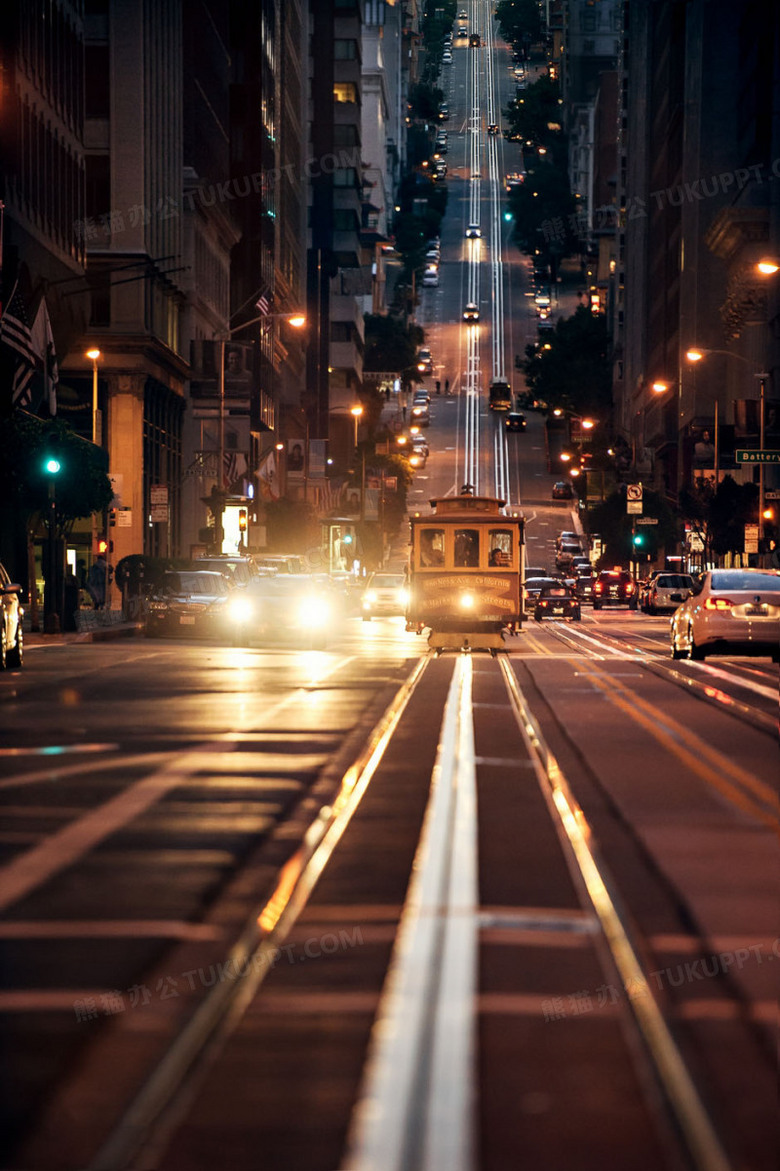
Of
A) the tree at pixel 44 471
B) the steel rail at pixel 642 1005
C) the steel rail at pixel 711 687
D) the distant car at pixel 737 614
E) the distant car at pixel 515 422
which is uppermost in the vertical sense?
the distant car at pixel 515 422

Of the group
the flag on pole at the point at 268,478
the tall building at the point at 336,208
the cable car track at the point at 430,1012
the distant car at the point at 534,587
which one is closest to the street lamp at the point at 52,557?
the distant car at the point at 534,587

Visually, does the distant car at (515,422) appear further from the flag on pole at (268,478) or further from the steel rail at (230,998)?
the steel rail at (230,998)

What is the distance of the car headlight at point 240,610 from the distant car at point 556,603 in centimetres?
2721

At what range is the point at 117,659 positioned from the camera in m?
33.7

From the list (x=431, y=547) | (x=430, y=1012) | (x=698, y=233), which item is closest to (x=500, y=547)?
(x=431, y=547)

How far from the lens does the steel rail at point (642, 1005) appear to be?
17.0 feet

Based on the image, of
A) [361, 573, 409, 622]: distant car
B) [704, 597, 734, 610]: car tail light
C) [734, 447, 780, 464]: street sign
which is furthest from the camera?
[361, 573, 409, 622]: distant car

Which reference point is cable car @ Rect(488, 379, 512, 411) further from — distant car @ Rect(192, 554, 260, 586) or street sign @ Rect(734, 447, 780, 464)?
distant car @ Rect(192, 554, 260, 586)

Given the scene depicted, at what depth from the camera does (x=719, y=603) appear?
32.9 metres

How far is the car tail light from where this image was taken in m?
32.8

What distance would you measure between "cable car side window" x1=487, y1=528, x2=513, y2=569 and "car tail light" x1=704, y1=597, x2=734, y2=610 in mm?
7546

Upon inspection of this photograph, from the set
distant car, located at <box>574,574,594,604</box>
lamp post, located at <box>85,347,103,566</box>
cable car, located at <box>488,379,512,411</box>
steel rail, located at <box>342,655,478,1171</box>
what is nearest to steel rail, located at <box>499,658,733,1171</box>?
steel rail, located at <box>342,655,478,1171</box>

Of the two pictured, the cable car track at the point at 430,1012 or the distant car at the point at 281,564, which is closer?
the cable car track at the point at 430,1012

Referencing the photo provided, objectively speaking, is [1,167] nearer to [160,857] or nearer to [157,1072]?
[160,857]
